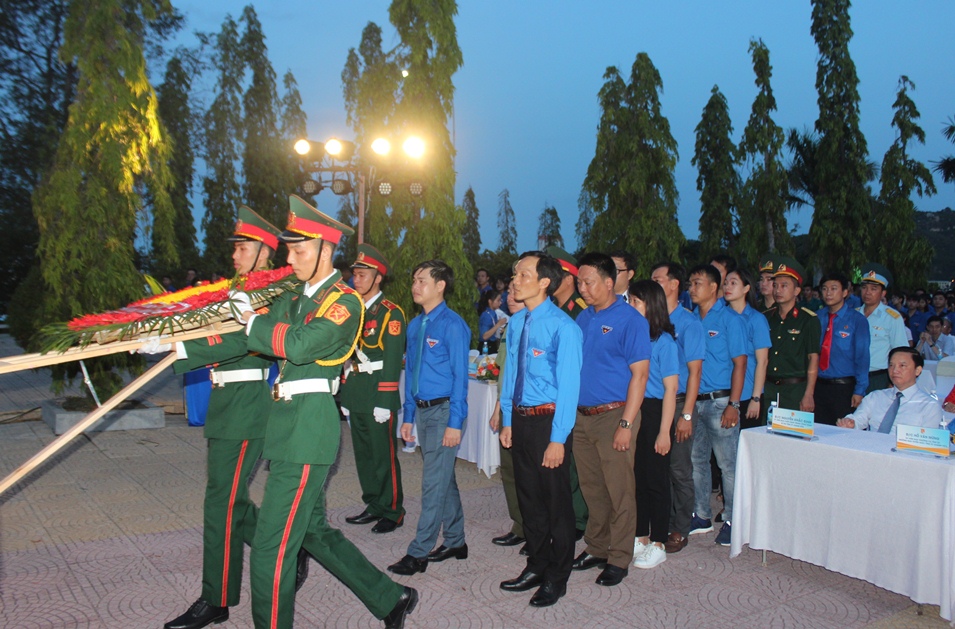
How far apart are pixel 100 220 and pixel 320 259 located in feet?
22.5

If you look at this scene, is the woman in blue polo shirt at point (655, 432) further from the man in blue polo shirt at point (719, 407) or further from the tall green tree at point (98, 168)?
the tall green tree at point (98, 168)

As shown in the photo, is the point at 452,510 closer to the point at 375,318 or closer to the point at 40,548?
the point at 375,318

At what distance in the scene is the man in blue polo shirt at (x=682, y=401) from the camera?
524 centimetres

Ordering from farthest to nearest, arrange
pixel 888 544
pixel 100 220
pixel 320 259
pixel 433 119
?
1. pixel 433 119
2. pixel 100 220
3. pixel 888 544
4. pixel 320 259

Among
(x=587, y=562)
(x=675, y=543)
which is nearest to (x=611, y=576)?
(x=587, y=562)

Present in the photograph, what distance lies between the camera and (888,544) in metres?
4.21

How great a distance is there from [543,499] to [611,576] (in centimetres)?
72

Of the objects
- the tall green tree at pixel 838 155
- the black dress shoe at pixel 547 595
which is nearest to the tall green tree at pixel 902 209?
the tall green tree at pixel 838 155

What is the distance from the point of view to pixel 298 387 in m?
3.46

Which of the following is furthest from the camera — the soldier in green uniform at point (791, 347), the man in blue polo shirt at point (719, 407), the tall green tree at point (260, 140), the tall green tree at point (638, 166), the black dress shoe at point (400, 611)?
the tall green tree at point (260, 140)

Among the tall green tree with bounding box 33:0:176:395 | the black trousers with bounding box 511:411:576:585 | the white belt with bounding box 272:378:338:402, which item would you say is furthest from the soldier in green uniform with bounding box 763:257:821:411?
the tall green tree with bounding box 33:0:176:395

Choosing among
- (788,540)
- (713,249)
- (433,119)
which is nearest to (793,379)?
(788,540)

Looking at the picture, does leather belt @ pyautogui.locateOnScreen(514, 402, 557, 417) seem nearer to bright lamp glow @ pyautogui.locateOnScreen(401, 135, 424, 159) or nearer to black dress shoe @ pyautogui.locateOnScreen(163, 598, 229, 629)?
black dress shoe @ pyautogui.locateOnScreen(163, 598, 229, 629)

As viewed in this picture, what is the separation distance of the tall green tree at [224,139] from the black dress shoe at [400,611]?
2789cm
